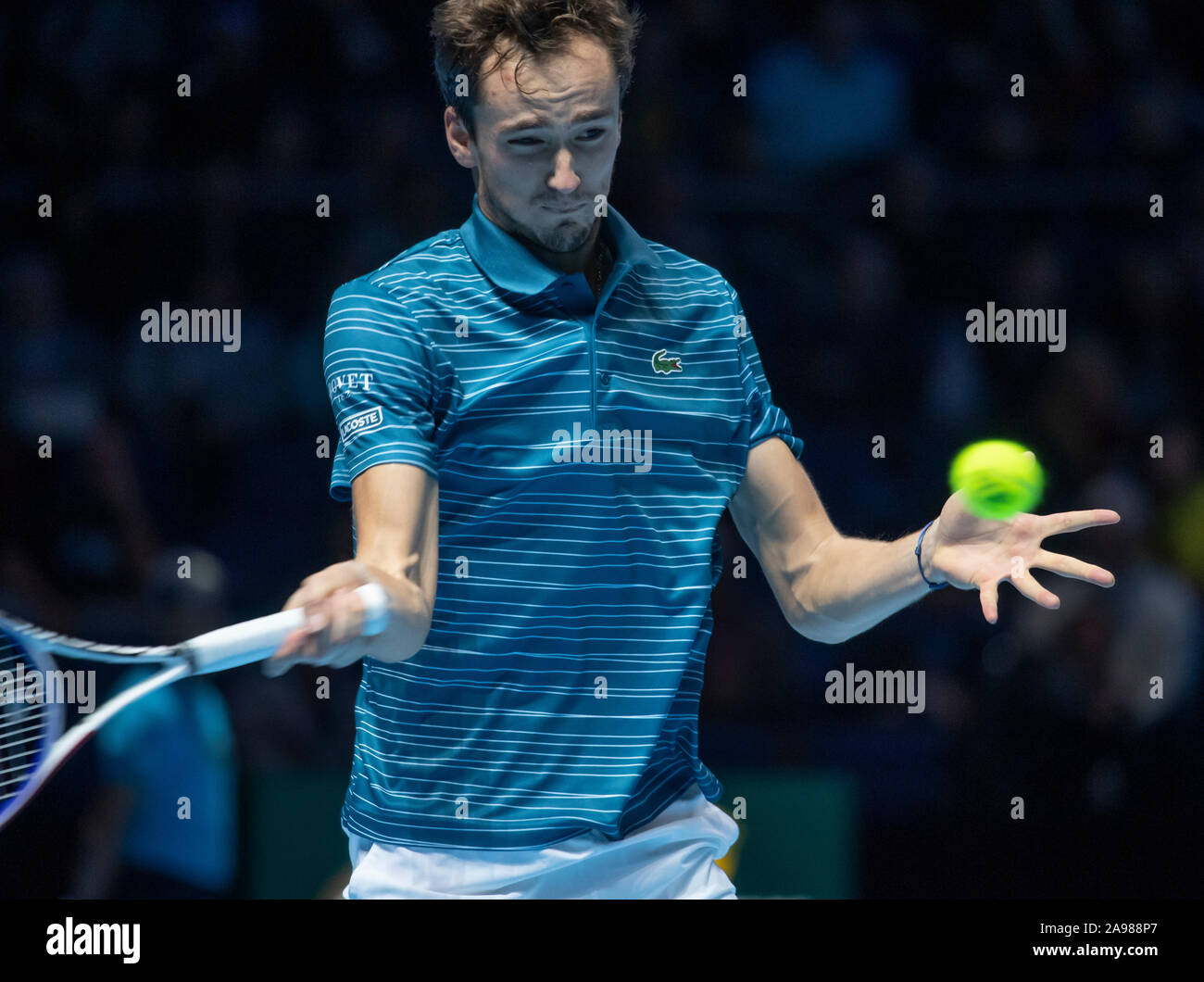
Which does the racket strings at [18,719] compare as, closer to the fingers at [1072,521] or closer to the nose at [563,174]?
the nose at [563,174]

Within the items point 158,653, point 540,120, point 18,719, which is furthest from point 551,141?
point 18,719

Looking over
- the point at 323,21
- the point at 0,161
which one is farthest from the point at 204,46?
the point at 0,161

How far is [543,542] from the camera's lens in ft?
5.67

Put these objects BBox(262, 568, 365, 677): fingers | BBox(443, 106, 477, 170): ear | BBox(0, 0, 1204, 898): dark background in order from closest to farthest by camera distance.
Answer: BBox(262, 568, 365, 677): fingers
BBox(443, 106, 477, 170): ear
BBox(0, 0, 1204, 898): dark background

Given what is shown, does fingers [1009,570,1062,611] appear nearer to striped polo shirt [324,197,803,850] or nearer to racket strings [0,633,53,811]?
striped polo shirt [324,197,803,850]

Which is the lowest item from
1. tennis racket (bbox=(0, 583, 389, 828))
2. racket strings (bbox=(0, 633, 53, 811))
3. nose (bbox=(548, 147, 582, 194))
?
racket strings (bbox=(0, 633, 53, 811))

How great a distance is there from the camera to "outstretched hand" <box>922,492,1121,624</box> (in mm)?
1687

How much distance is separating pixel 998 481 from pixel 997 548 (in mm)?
88

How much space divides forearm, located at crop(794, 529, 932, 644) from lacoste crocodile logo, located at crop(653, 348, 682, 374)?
0.92ft

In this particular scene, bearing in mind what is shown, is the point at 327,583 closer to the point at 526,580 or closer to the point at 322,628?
the point at 322,628

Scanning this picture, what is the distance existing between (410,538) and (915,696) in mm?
2022

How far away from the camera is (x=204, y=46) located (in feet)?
12.3

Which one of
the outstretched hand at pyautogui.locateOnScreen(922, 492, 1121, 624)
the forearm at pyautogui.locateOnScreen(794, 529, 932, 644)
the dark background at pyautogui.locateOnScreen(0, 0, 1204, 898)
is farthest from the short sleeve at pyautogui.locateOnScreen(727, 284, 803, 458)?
the dark background at pyautogui.locateOnScreen(0, 0, 1204, 898)
